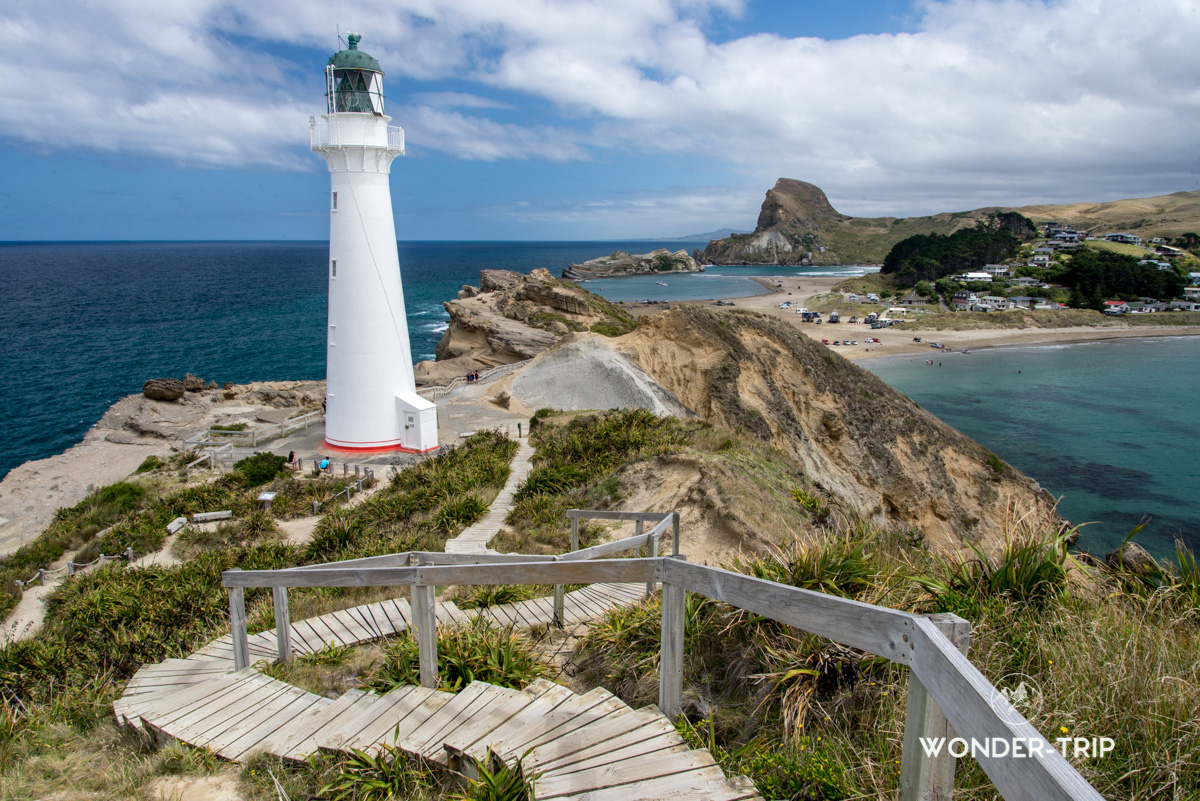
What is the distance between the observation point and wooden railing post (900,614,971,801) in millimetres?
2703

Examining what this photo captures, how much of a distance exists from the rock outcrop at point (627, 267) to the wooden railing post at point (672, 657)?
159 metres

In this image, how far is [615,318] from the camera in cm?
5862

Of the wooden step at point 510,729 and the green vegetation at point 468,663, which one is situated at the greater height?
the wooden step at point 510,729

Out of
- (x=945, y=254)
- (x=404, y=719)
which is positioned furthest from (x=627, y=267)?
(x=404, y=719)

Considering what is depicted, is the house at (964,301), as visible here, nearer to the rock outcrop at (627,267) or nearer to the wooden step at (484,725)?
the rock outcrop at (627,267)

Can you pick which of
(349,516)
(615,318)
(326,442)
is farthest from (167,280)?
(349,516)

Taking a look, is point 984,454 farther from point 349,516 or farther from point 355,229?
point 355,229

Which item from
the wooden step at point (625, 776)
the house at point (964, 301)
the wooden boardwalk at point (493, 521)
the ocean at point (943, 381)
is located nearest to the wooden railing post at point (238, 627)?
the wooden boardwalk at point (493, 521)

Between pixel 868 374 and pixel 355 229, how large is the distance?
57.8 ft

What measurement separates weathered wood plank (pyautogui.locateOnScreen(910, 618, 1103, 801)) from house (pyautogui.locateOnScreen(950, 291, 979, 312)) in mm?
105117

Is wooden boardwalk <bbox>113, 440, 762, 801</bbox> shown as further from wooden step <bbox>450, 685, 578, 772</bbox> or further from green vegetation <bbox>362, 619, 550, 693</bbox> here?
green vegetation <bbox>362, 619, 550, 693</bbox>

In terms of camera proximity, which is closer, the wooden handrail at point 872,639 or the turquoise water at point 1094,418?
the wooden handrail at point 872,639

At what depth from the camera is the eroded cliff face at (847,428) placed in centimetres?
2123

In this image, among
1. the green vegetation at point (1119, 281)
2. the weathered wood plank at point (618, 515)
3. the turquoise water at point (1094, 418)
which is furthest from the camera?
the green vegetation at point (1119, 281)
